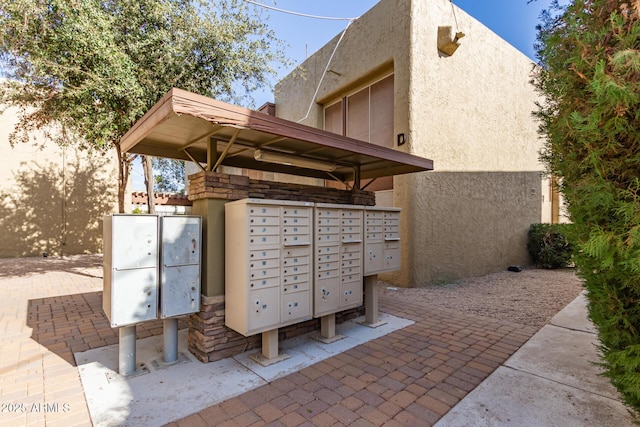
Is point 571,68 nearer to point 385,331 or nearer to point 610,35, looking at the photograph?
point 610,35

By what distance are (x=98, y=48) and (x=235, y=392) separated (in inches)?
240

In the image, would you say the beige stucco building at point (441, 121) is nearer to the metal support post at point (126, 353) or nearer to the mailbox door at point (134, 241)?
the mailbox door at point (134, 241)

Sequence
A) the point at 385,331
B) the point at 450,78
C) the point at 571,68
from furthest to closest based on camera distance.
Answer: the point at 450,78
the point at 385,331
the point at 571,68

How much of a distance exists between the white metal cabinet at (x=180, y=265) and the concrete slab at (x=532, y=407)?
2619 millimetres

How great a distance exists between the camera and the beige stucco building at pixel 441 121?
721cm

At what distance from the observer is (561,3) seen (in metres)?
2.40

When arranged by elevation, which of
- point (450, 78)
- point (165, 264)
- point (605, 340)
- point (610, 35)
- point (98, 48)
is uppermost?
point (450, 78)

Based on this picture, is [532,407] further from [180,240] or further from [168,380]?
[180,240]

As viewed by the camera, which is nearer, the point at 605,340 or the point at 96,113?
the point at 605,340

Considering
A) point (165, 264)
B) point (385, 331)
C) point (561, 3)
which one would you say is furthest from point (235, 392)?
point (561, 3)

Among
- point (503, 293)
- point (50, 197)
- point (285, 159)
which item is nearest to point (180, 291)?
point (285, 159)

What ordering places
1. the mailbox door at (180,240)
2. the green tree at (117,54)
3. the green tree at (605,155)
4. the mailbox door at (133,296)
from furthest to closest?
1. the green tree at (117,54)
2. the mailbox door at (180,240)
3. the mailbox door at (133,296)
4. the green tree at (605,155)

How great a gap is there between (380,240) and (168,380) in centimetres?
316

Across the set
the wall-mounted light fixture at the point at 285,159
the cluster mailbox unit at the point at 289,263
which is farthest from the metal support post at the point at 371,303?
the wall-mounted light fixture at the point at 285,159
